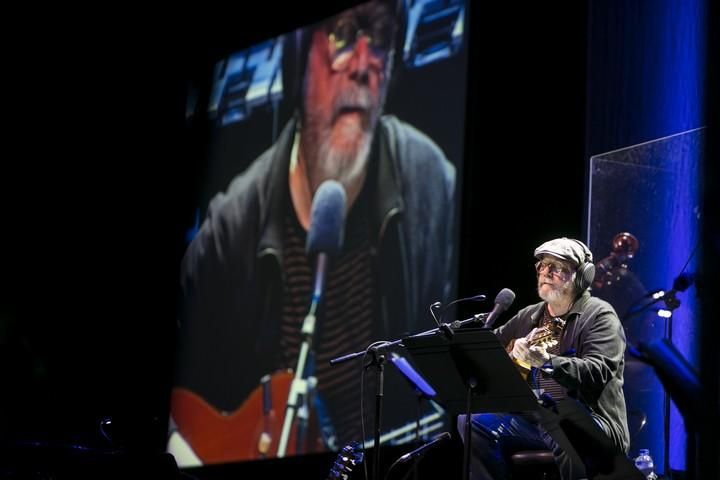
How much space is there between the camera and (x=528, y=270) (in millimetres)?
6145

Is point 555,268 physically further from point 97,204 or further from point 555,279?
point 97,204

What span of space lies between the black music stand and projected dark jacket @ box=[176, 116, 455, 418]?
2.26 metres

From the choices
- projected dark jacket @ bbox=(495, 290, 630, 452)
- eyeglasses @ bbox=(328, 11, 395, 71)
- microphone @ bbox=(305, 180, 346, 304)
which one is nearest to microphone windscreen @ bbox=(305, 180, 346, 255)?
microphone @ bbox=(305, 180, 346, 304)

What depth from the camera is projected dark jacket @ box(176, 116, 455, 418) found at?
6602 millimetres

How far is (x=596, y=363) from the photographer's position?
408cm

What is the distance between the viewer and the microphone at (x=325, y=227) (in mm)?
7285

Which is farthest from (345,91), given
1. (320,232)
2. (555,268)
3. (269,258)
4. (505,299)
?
(505,299)

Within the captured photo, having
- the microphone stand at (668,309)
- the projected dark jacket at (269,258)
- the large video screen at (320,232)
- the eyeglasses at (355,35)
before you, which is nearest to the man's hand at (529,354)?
the microphone stand at (668,309)

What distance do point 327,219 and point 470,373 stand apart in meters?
3.50

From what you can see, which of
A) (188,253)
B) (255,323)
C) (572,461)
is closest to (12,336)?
(188,253)

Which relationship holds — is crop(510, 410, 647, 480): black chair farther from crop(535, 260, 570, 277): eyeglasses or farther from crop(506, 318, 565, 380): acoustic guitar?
crop(535, 260, 570, 277): eyeglasses

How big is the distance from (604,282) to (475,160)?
142 centimetres

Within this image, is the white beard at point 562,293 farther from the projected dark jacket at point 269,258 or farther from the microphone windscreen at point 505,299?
the projected dark jacket at point 269,258

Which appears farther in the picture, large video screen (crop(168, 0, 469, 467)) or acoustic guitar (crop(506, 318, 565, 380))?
large video screen (crop(168, 0, 469, 467))
